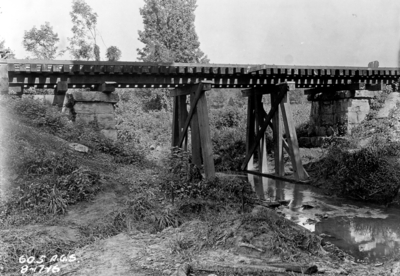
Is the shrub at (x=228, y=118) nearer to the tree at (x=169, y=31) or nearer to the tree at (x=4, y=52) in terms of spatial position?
the tree at (x=169, y=31)

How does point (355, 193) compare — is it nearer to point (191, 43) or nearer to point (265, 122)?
point (265, 122)

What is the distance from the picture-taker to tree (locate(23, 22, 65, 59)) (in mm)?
30594

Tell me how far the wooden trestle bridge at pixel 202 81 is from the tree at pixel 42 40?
21.9 metres

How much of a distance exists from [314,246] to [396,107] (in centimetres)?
1082

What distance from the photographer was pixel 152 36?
83.2ft

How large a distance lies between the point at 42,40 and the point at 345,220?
94.5ft

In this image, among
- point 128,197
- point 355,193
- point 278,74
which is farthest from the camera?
point 278,74

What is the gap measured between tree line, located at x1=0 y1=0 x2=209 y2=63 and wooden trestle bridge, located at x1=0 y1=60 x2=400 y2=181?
11.3m

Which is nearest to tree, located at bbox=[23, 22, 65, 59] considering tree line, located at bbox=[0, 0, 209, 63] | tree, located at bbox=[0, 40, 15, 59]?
tree line, located at bbox=[0, 0, 209, 63]

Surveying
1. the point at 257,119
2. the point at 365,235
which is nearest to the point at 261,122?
the point at 257,119

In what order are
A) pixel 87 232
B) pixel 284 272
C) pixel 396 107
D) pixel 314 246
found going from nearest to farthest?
1. pixel 284 272
2. pixel 314 246
3. pixel 87 232
4. pixel 396 107

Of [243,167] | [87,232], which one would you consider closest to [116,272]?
[87,232]

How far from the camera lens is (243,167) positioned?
1503cm

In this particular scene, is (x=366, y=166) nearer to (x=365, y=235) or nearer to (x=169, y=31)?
(x=365, y=235)
